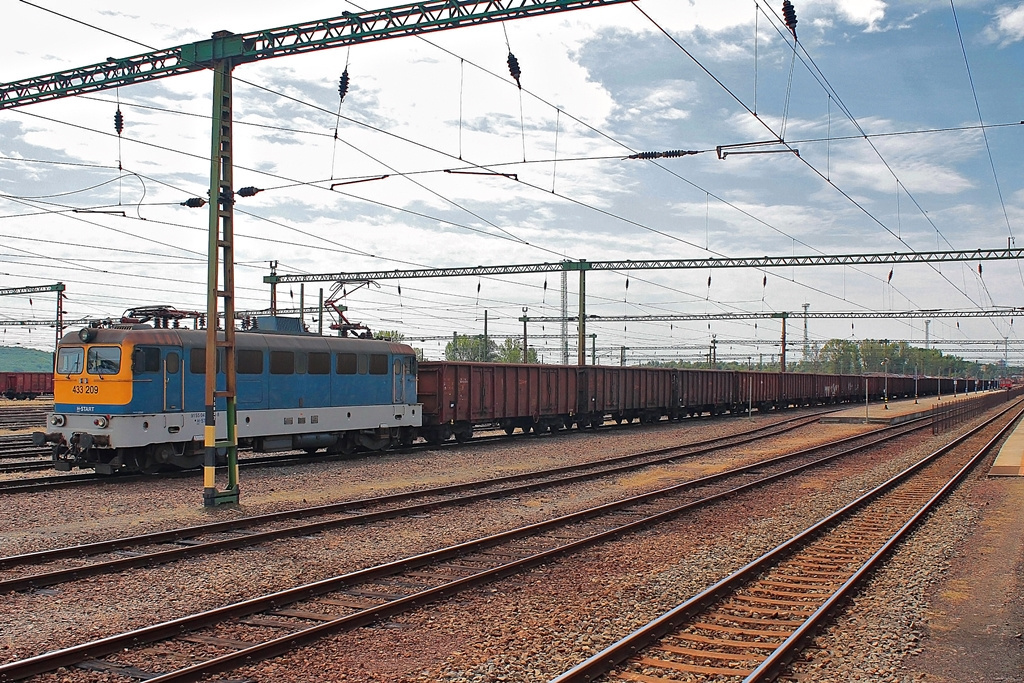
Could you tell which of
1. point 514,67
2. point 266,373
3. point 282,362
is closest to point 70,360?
point 266,373

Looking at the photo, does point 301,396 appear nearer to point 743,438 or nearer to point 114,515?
point 114,515

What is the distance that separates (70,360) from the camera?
1870cm

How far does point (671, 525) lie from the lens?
1370 cm

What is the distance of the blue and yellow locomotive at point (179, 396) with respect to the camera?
17.8m

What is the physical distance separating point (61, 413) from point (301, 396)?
17.9 ft

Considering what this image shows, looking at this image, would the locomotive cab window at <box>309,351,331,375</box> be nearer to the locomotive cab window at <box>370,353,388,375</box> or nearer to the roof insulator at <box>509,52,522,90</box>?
the locomotive cab window at <box>370,353,388,375</box>

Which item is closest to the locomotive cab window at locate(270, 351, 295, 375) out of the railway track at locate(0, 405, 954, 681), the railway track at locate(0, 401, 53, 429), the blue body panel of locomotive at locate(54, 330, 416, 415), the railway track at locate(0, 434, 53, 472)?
the blue body panel of locomotive at locate(54, 330, 416, 415)

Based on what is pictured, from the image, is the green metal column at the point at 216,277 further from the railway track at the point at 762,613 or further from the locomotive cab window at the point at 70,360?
the railway track at the point at 762,613

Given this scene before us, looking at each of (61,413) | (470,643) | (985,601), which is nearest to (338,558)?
(470,643)

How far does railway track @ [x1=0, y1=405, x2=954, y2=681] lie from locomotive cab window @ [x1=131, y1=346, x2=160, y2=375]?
24.4 ft

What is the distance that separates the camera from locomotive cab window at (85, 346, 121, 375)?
18.0 metres

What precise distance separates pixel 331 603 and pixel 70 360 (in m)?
12.9

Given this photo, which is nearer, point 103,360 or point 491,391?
point 103,360

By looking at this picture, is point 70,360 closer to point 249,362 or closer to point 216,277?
point 249,362
